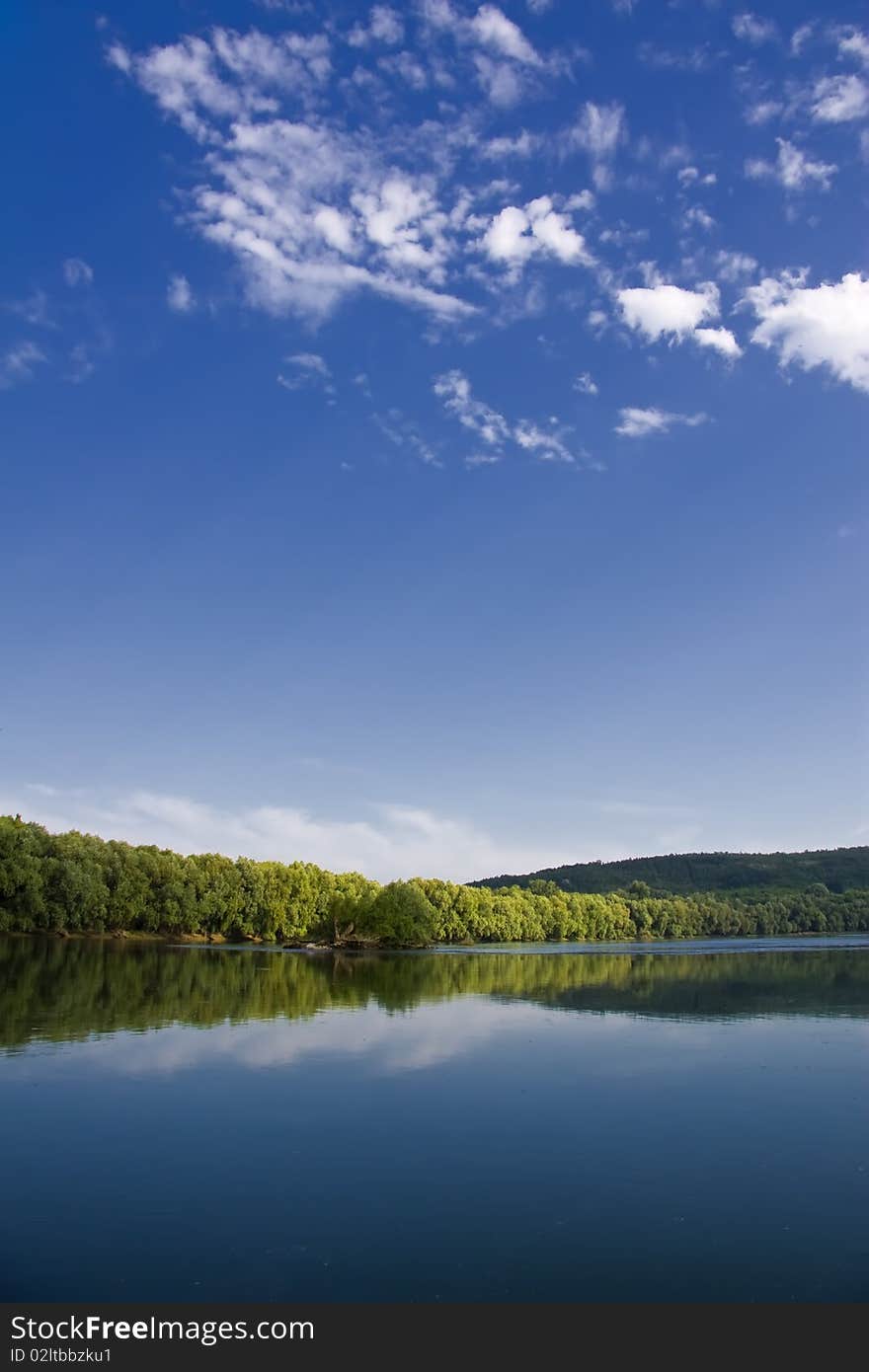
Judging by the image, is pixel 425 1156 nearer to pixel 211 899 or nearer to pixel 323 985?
pixel 323 985

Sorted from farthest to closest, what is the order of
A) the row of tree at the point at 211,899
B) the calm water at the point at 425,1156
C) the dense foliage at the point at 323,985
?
the row of tree at the point at 211,899, the dense foliage at the point at 323,985, the calm water at the point at 425,1156

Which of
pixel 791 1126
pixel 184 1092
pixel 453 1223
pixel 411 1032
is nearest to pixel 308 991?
pixel 411 1032

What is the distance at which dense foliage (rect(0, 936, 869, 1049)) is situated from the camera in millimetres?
46688

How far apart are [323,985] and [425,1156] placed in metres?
47.6

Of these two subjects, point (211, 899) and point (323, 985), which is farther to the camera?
point (211, 899)

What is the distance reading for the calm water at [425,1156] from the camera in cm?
1530

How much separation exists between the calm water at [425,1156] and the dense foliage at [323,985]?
0.78 meters

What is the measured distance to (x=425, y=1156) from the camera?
877 inches

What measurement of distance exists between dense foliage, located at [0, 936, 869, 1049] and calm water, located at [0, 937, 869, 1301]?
78cm

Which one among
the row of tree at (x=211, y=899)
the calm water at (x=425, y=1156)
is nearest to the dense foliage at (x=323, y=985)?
the calm water at (x=425, y=1156)

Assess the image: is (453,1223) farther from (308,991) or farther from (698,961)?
(698,961)

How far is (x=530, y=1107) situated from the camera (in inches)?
1097

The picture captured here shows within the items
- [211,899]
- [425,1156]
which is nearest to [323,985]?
[425,1156]

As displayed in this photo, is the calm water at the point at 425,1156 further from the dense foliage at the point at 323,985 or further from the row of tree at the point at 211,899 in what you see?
the row of tree at the point at 211,899
